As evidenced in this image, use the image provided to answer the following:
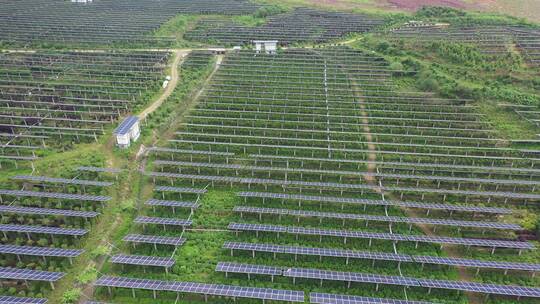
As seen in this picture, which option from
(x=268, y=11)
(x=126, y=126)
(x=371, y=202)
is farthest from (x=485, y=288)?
(x=268, y=11)

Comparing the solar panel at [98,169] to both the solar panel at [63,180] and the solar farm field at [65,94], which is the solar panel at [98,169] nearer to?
the solar panel at [63,180]

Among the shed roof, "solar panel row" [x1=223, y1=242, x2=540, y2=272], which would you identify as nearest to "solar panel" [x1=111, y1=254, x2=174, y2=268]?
"solar panel row" [x1=223, y1=242, x2=540, y2=272]

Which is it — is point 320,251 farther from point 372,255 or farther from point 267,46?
point 267,46

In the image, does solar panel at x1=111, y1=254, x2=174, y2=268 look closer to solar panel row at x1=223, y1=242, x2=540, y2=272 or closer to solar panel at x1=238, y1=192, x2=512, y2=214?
solar panel row at x1=223, y1=242, x2=540, y2=272

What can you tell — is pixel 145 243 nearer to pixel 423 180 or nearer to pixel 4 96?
pixel 423 180

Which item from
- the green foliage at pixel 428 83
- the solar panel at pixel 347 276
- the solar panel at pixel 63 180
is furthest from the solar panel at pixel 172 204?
the green foliage at pixel 428 83
